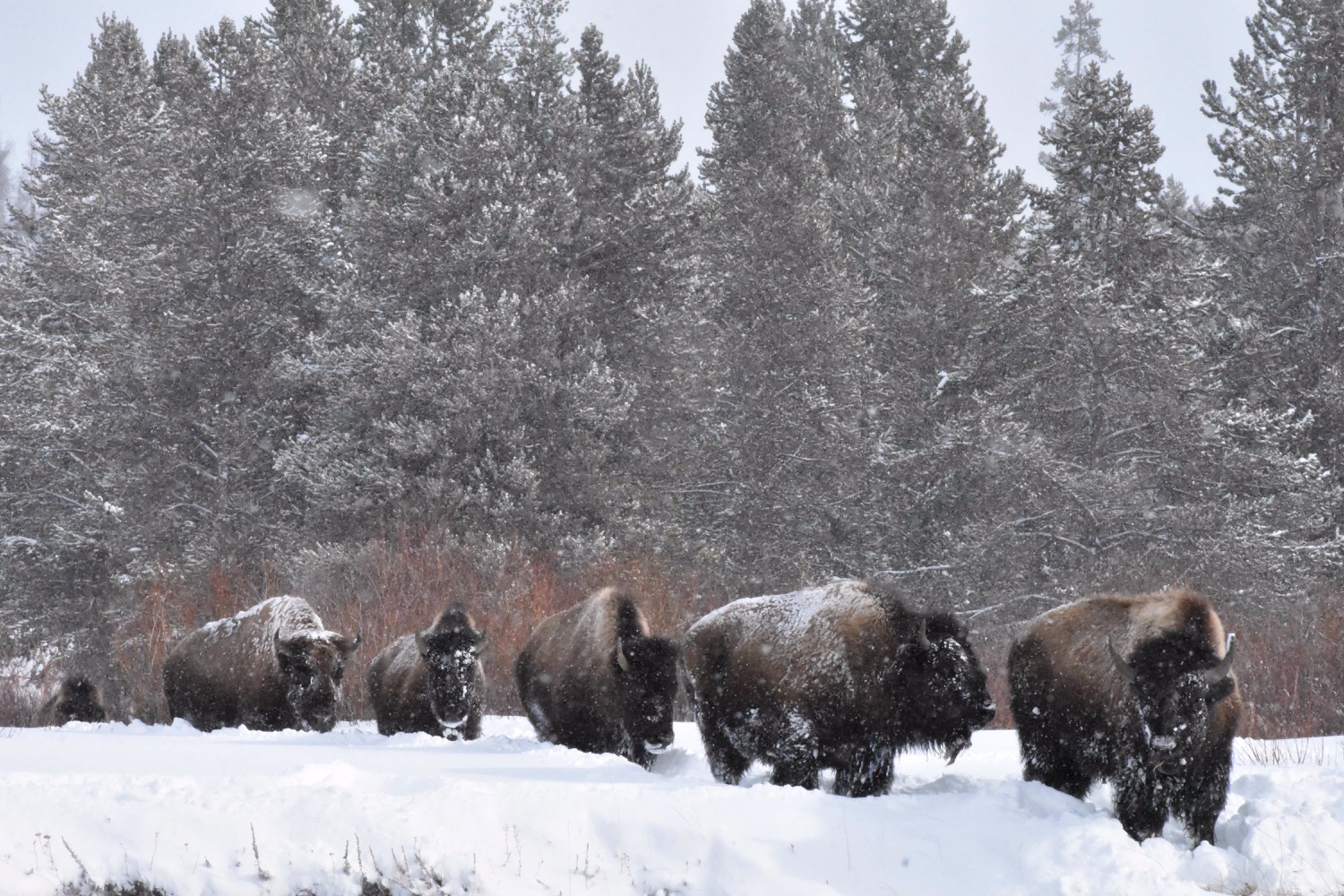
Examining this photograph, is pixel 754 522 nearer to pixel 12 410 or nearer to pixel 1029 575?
pixel 1029 575

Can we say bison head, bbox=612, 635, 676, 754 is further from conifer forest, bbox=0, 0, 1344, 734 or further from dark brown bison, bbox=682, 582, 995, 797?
conifer forest, bbox=0, 0, 1344, 734

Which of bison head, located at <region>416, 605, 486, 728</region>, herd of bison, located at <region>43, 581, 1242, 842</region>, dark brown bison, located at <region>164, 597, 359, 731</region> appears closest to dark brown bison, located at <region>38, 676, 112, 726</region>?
dark brown bison, located at <region>164, 597, 359, 731</region>

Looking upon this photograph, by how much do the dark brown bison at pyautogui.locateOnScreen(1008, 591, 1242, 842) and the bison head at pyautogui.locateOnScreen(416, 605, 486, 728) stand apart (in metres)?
5.07

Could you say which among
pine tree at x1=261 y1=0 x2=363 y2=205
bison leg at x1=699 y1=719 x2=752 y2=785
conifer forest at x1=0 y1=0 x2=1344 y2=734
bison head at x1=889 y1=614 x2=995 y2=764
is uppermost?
pine tree at x1=261 y1=0 x2=363 y2=205

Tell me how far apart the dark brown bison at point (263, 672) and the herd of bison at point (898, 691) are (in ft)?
9.11

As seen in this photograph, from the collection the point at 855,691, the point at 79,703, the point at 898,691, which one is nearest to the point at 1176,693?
the point at 898,691

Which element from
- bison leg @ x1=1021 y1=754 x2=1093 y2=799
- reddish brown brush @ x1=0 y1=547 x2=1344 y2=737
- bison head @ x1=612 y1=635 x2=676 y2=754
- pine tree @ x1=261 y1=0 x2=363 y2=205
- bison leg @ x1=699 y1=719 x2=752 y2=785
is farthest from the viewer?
pine tree @ x1=261 y1=0 x2=363 y2=205

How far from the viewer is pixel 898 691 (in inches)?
309

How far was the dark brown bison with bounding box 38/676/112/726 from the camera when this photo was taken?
53.1 ft

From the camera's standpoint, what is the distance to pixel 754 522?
2523 cm

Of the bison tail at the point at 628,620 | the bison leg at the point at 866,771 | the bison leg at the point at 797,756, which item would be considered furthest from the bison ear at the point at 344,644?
the bison leg at the point at 866,771

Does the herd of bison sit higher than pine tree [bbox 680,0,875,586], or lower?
lower

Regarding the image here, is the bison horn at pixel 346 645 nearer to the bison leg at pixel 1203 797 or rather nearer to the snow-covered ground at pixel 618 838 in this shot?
the snow-covered ground at pixel 618 838

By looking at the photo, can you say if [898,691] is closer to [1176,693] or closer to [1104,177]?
[1176,693]
